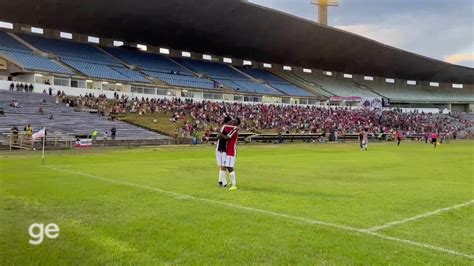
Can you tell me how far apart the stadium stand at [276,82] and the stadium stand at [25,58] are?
1541 inches

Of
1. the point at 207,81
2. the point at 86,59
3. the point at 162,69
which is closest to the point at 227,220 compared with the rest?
the point at 86,59

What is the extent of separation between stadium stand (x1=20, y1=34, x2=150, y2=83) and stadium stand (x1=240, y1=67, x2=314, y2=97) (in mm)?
27978

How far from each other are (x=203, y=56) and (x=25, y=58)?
36.6 m

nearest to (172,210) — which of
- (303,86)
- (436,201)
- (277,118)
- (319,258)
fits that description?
(319,258)

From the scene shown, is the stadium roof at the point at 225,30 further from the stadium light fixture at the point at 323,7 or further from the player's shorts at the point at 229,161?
the player's shorts at the point at 229,161

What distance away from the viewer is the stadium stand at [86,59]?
59.1m

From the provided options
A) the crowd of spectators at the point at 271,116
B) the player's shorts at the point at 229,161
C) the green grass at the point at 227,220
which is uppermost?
the crowd of spectators at the point at 271,116

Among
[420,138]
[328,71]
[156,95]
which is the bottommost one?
[420,138]

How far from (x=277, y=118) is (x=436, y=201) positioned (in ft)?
168

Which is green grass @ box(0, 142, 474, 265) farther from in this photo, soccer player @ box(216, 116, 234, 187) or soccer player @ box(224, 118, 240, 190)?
soccer player @ box(216, 116, 234, 187)

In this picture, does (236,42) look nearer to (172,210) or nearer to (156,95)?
(156,95)

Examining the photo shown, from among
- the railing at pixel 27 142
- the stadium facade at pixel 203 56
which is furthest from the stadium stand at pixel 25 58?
the railing at pixel 27 142

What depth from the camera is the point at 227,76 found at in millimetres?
80000

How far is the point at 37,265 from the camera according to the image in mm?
5520
